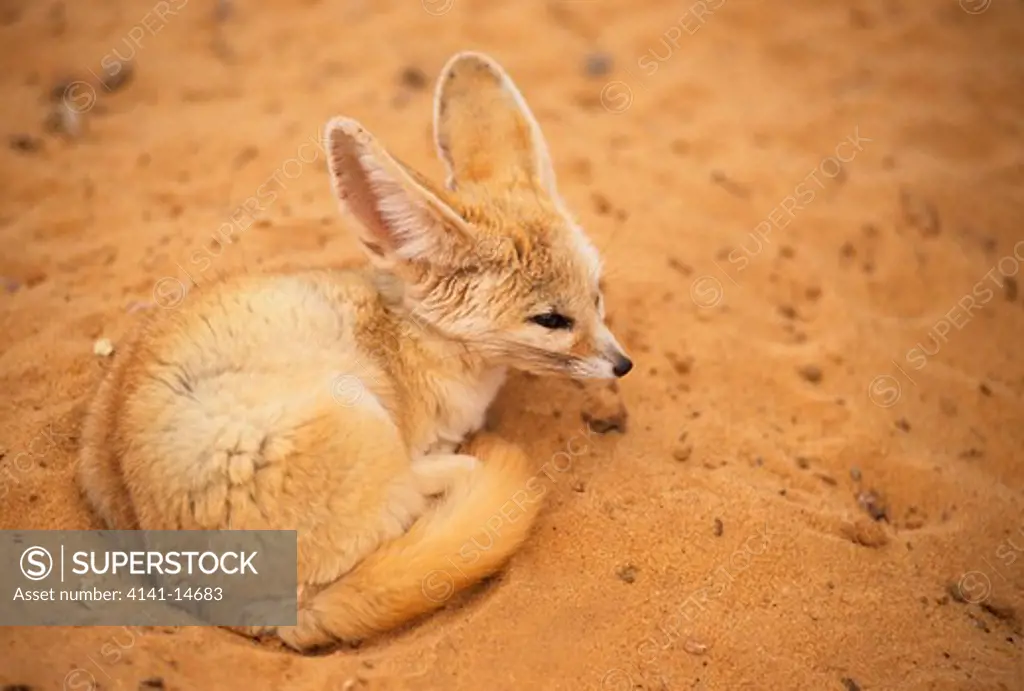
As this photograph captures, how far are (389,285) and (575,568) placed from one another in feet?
4.12

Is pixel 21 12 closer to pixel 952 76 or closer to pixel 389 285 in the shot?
pixel 389 285

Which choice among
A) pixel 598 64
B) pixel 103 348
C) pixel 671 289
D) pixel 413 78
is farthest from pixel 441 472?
pixel 598 64

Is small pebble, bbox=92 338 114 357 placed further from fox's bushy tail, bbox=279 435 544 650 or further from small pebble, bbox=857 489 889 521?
small pebble, bbox=857 489 889 521

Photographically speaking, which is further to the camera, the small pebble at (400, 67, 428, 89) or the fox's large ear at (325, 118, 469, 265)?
the small pebble at (400, 67, 428, 89)

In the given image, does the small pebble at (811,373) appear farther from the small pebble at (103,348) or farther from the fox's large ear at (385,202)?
the small pebble at (103,348)

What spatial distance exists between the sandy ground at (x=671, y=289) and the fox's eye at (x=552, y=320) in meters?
0.56

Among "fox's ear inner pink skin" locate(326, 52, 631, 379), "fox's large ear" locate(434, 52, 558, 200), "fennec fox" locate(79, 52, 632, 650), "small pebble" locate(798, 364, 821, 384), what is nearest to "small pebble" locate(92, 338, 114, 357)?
"fennec fox" locate(79, 52, 632, 650)

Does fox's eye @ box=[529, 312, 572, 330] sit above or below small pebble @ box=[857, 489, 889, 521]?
above

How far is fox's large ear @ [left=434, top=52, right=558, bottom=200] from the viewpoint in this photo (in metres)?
3.39

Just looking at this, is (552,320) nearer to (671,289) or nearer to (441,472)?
(441,472)

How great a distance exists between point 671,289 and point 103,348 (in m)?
2.61

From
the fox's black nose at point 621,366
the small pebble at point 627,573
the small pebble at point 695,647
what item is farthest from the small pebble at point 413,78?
the small pebble at point 695,647

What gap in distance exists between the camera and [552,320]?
3.07 meters

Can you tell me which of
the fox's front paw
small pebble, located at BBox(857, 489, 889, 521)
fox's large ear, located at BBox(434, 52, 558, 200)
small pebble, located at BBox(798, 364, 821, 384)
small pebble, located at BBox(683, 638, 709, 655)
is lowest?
A: small pebble, located at BBox(857, 489, 889, 521)
